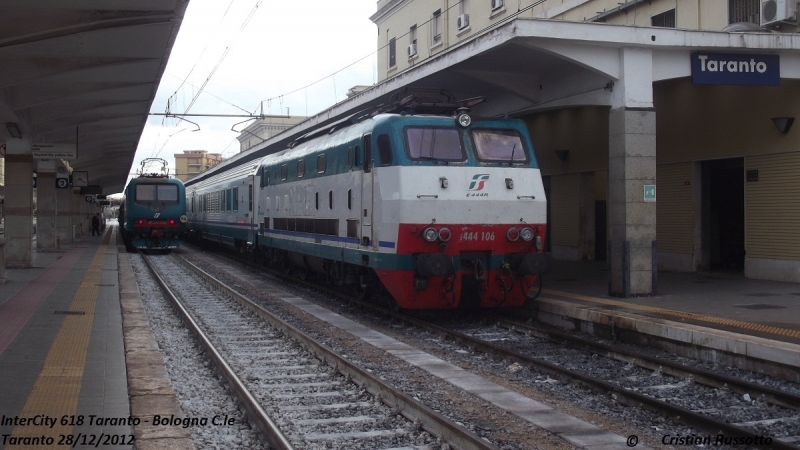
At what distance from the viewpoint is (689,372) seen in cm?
803

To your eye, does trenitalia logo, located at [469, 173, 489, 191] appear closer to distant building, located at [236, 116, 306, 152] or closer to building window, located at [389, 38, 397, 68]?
building window, located at [389, 38, 397, 68]

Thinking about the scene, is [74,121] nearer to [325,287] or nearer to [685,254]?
[325,287]

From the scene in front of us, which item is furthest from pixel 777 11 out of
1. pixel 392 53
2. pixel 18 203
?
pixel 392 53

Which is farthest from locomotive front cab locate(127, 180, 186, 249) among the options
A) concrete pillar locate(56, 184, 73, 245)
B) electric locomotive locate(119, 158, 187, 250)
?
concrete pillar locate(56, 184, 73, 245)

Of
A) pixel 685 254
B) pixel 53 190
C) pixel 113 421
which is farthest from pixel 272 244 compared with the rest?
pixel 113 421

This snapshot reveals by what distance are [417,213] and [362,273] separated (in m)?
2.66

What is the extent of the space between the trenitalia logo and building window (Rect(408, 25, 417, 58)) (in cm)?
1935

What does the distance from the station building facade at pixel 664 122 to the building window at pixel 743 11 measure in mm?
21

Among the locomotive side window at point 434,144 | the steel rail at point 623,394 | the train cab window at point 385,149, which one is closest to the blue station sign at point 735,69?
the locomotive side window at point 434,144

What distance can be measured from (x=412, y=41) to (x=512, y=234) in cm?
2020

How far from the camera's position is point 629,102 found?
1287 cm

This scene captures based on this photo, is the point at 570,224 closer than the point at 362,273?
No

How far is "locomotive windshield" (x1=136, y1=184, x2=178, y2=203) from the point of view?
2966 cm

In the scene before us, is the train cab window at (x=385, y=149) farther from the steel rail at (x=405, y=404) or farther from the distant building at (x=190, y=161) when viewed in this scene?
the distant building at (x=190, y=161)
